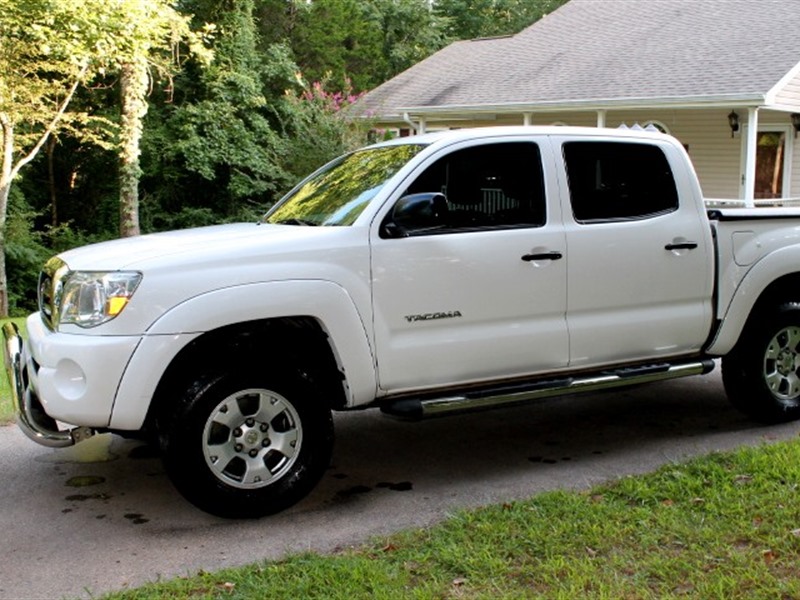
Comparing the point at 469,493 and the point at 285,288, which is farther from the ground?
the point at 285,288

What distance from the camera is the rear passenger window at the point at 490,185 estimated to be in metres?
5.30

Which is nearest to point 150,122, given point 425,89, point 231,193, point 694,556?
point 231,193

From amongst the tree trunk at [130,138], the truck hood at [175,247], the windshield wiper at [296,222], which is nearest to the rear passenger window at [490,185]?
the windshield wiper at [296,222]

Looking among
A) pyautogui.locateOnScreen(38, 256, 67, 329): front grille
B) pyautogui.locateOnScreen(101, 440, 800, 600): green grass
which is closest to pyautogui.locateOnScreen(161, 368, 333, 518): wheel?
pyautogui.locateOnScreen(101, 440, 800, 600): green grass

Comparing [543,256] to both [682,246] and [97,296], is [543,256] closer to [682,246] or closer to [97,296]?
[682,246]

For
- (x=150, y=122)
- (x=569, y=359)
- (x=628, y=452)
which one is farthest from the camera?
(x=150, y=122)

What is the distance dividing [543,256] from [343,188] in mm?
1289

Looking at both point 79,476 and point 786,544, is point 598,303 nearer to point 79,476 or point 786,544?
point 786,544

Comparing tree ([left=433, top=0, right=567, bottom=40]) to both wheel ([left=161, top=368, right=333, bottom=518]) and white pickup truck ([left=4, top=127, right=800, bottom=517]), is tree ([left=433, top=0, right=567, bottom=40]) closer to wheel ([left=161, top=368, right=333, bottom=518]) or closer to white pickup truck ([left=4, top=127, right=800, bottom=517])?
white pickup truck ([left=4, top=127, right=800, bottom=517])

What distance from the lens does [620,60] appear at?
819 inches

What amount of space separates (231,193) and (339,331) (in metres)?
18.6

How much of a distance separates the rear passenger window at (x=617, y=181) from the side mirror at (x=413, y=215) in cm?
101

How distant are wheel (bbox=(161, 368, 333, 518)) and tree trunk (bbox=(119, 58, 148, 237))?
1528cm

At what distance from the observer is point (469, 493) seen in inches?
203
